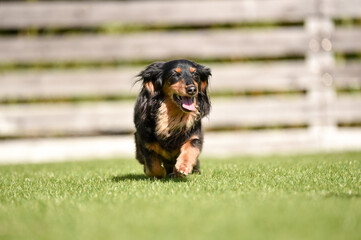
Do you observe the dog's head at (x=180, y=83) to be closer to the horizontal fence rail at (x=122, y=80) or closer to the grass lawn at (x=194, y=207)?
the grass lawn at (x=194, y=207)

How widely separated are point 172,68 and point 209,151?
3371mm

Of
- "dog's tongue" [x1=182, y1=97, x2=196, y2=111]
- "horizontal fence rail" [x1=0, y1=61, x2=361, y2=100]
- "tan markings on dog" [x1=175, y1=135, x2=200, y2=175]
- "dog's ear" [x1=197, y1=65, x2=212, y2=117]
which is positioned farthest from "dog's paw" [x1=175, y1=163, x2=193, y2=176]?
"horizontal fence rail" [x1=0, y1=61, x2=361, y2=100]

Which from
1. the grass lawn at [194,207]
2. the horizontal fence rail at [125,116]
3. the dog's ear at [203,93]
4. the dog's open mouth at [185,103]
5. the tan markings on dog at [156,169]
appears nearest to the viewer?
the grass lawn at [194,207]

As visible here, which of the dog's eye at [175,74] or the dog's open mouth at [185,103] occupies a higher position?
the dog's eye at [175,74]

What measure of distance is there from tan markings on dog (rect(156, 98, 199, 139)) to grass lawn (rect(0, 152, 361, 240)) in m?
0.38

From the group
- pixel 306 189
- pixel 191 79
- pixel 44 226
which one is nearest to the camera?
pixel 44 226

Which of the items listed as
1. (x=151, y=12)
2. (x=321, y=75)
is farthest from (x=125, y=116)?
(x=321, y=75)

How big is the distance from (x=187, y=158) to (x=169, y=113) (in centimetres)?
45

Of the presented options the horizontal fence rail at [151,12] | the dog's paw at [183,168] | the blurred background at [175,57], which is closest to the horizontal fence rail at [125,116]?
the blurred background at [175,57]

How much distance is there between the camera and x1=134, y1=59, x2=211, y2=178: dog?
330 centimetres

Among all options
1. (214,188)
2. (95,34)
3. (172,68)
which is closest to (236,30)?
(95,34)

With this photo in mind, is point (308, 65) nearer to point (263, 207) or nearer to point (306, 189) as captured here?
point (306, 189)

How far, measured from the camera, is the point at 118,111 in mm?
6543

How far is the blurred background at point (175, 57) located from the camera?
6.52m
